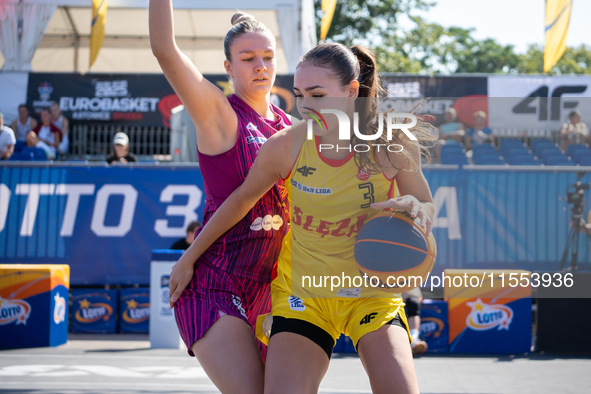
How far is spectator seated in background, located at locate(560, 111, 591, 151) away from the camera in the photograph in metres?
10.3

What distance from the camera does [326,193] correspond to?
2.11m

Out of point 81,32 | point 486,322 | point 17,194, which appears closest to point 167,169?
point 17,194

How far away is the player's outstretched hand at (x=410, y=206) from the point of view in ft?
6.34

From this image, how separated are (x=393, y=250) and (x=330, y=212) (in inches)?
10.8

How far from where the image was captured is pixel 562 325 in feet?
22.0

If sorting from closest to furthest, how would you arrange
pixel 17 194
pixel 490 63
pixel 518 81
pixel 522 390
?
pixel 522 390 → pixel 17 194 → pixel 518 81 → pixel 490 63

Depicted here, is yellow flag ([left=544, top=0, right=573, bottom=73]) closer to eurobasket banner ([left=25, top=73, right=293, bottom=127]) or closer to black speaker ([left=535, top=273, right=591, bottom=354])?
black speaker ([left=535, top=273, right=591, bottom=354])

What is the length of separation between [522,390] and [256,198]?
376 centimetres

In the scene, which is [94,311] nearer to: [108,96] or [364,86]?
[108,96]

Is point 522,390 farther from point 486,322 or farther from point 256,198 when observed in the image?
point 256,198

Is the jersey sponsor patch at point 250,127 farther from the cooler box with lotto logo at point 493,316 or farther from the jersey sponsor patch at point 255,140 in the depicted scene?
the cooler box with lotto logo at point 493,316

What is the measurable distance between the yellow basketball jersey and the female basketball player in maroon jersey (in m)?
0.21

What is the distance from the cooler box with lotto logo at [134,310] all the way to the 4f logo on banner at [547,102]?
7526 mm

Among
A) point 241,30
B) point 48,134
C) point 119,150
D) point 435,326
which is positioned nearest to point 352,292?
point 241,30
